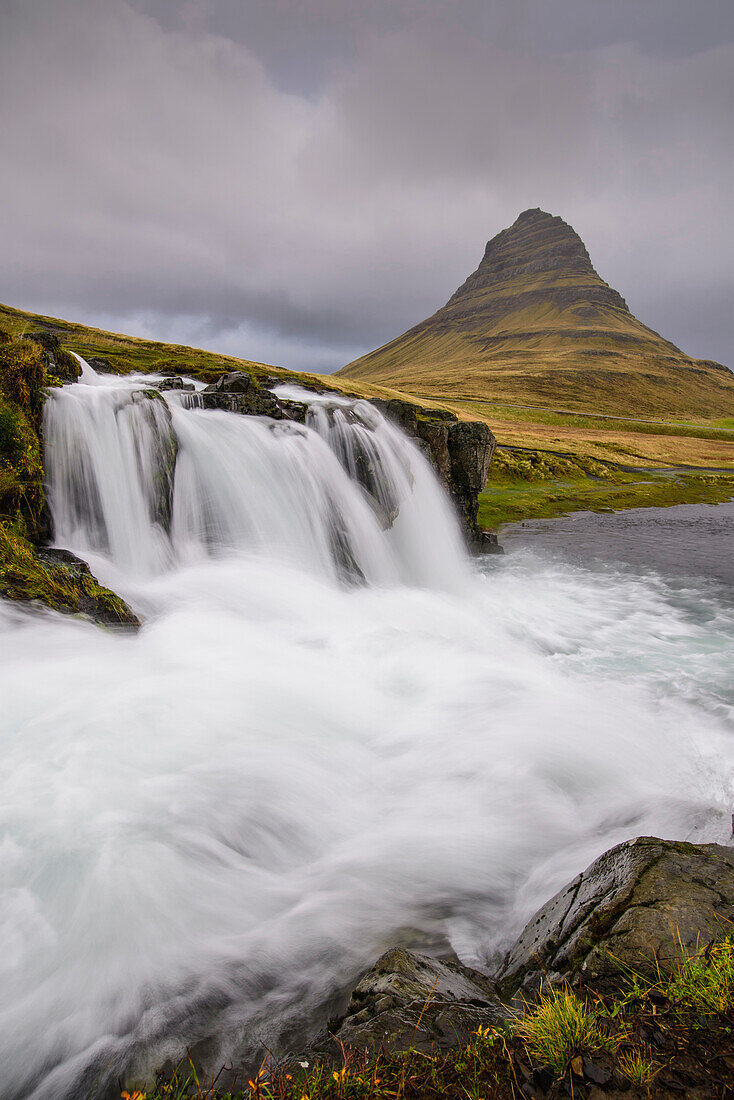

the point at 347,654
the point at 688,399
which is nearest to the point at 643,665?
the point at 347,654

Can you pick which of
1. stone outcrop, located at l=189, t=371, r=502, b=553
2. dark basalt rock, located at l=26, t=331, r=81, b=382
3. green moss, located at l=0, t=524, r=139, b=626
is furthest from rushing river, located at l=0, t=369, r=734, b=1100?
stone outcrop, located at l=189, t=371, r=502, b=553

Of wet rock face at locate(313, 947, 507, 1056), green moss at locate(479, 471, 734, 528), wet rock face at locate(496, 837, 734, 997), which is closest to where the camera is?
wet rock face at locate(313, 947, 507, 1056)

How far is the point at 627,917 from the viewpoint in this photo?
305 centimetres

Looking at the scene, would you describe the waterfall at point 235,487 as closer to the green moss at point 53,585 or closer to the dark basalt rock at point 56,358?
the dark basalt rock at point 56,358

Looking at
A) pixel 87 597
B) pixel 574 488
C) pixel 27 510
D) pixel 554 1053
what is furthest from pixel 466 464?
pixel 574 488

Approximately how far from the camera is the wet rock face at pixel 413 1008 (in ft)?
8.42

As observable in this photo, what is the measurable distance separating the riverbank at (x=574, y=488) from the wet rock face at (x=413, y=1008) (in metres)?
26.2

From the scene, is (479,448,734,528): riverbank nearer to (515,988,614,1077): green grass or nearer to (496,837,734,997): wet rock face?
(496,837,734,997): wet rock face

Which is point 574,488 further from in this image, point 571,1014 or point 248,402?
point 571,1014

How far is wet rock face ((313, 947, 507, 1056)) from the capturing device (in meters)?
2.57

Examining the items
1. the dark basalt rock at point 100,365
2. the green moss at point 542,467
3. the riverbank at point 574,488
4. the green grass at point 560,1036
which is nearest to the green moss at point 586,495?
the riverbank at point 574,488

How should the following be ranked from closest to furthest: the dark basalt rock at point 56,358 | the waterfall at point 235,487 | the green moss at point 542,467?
the waterfall at point 235,487, the dark basalt rock at point 56,358, the green moss at point 542,467

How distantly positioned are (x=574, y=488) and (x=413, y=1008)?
139ft

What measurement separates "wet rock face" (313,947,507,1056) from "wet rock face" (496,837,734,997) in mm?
380
